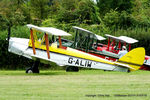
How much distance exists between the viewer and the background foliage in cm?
2804

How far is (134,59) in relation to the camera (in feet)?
62.0

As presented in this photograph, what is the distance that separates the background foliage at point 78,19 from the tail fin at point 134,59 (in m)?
6.31

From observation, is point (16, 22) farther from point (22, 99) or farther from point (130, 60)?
point (22, 99)

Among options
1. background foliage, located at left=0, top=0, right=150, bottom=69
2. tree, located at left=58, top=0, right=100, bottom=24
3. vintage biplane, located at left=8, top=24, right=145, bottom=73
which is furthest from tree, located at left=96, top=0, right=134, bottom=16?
vintage biplane, located at left=8, top=24, right=145, bottom=73

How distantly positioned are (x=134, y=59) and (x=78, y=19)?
21.5m

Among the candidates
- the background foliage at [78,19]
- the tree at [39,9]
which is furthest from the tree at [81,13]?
the tree at [39,9]

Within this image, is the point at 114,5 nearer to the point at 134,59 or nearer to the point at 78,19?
the point at 78,19

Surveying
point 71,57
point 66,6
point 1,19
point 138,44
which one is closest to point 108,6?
point 66,6

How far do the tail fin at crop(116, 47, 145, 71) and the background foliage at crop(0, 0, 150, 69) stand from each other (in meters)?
6.31

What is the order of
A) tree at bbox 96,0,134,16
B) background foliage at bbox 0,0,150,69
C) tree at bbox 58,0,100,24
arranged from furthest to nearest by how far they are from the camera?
tree at bbox 96,0,134,16, tree at bbox 58,0,100,24, background foliage at bbox 0,0,150,69

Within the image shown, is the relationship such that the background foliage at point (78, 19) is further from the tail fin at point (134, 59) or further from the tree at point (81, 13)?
the tail fin at point (134, 59)

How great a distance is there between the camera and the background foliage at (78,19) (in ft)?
92.0

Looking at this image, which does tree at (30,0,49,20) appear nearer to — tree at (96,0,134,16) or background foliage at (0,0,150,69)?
background foliage at (0,0,150,69)

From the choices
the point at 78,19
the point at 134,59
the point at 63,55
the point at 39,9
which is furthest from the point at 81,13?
→ the point at 134,59
